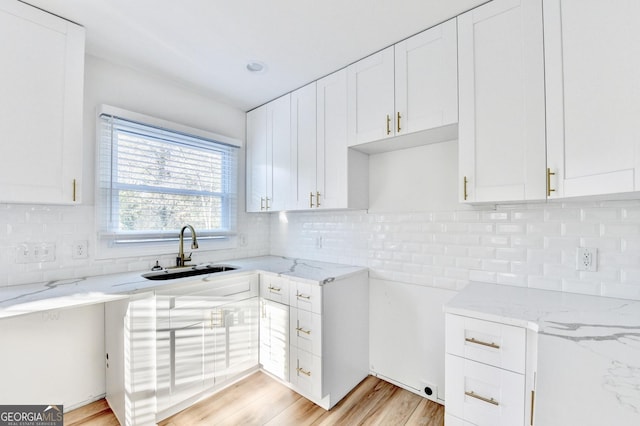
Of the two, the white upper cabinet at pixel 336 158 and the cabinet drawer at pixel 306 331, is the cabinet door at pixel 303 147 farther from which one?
the cabinet drawer at pixel 306 331

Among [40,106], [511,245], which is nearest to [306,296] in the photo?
[511,245]

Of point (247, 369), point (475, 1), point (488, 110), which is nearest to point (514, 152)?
point (488, 110)

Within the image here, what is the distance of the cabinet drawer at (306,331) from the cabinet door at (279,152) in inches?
40.0

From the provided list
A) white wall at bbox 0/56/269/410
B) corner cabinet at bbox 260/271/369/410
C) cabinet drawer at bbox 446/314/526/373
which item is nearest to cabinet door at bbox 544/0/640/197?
cabinet drawer at bbox 446/314/526/373

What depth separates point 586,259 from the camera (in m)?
1.53

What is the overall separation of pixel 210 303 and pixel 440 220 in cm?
178

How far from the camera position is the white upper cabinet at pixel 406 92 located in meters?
1.72

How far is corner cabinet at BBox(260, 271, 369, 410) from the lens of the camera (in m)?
1.98

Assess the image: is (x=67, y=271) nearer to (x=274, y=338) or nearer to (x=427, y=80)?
(x=274, y=338)

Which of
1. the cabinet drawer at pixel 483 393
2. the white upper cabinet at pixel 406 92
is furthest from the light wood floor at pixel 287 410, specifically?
the white upper cabinet at pixel 406 92

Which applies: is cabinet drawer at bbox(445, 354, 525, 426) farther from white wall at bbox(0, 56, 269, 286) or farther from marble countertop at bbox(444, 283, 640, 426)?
white wall at bbox(0, 56, 269, 286)

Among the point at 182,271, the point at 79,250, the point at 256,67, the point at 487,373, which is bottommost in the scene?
the point at 487,373

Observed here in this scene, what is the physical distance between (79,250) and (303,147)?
1850 mm

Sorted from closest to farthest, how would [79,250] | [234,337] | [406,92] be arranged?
[406,92] < [79,250] < [234,337]
